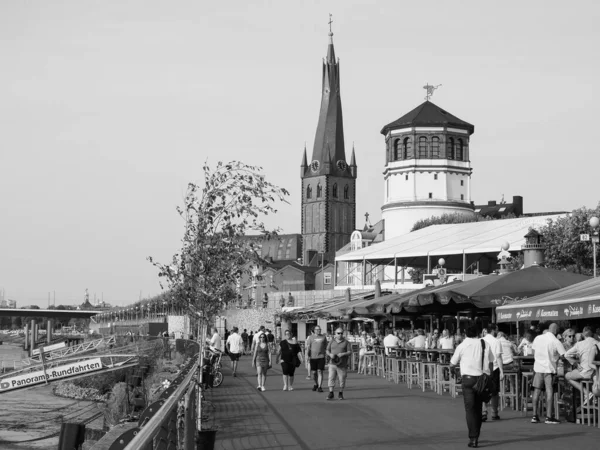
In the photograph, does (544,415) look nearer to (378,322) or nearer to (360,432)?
(360,432)

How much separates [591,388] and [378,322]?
34.7 metres

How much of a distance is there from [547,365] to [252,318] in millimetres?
72952

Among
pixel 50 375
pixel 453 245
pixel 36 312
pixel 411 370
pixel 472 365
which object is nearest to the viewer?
pixel 472 365

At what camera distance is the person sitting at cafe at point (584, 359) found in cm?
1625

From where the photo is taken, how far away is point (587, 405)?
16.5m

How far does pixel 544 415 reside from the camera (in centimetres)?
1802

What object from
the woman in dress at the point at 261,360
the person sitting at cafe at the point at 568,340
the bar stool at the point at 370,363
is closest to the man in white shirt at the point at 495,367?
the person sitting at cafe at the point at 568,340

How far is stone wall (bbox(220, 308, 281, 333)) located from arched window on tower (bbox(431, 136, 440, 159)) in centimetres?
3057

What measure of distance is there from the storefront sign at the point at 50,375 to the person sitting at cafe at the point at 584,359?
28.1 m

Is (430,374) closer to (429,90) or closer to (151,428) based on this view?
(151,428)

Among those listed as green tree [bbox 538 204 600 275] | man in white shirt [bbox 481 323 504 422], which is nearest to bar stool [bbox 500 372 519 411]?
man in white shirt [bbox 481 323 504 422]

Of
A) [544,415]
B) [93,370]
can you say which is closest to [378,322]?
[93,370]

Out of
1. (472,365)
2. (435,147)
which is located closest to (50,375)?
(472,365)

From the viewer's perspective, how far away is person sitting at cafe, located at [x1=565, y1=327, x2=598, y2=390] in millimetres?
16250
